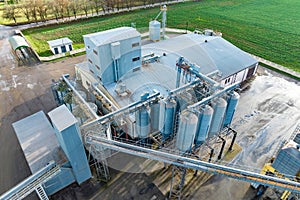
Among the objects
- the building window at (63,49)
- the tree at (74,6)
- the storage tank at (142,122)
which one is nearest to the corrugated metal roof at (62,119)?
the storage tank at (142,122)

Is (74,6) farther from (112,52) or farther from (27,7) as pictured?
(112,52)

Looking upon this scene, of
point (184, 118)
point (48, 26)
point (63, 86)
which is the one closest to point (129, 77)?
point (63, 86)

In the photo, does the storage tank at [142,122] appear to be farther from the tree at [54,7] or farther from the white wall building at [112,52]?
the tree at [54,7]

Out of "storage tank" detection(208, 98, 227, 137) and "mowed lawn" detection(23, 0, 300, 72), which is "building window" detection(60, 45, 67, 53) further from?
"storage tank" detection(208, 98, 227, 137)

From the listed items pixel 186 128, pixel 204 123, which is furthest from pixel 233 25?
pixel 186 128

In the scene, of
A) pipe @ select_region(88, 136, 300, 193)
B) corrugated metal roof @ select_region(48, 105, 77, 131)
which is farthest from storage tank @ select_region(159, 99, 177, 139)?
corrugated metal roof @ select_region(48, 105, 77, 131)
